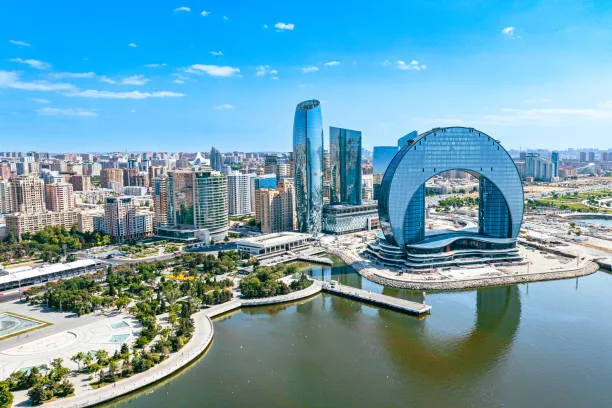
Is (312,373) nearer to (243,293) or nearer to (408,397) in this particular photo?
(408,397)

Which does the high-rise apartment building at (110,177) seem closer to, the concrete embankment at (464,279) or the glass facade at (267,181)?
the glass facade at (267,181)

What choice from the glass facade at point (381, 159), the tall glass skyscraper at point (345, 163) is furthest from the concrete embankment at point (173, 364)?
the glass facade at point (381, 159)

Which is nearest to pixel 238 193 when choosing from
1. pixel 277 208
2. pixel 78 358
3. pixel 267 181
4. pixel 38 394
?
pixel 267 181

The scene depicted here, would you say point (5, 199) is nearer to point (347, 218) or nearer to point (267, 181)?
point (267, 181)

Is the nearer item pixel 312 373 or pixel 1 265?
pixel 312 373

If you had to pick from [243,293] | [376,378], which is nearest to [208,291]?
[243,293]

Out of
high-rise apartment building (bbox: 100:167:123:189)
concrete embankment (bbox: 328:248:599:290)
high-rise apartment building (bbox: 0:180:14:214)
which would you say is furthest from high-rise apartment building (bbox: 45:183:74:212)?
concrete embankment (bbox: 328:248:599:290)

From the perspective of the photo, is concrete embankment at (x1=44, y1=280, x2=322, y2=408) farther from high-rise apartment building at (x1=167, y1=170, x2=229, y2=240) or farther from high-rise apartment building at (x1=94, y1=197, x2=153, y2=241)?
high-rise apartment building at (x1=94, y1=197, x2=153, y2=241)
